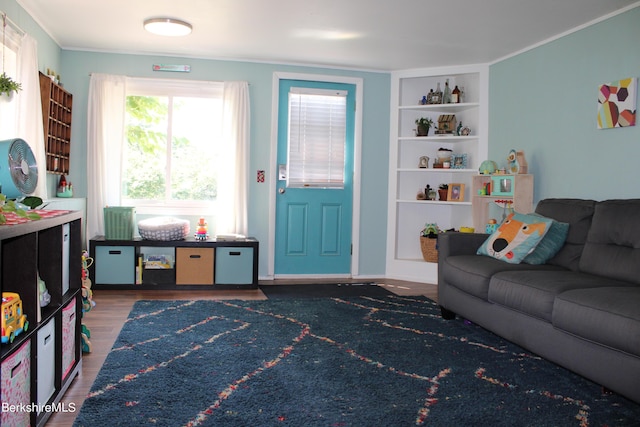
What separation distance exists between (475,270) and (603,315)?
42.6 inches

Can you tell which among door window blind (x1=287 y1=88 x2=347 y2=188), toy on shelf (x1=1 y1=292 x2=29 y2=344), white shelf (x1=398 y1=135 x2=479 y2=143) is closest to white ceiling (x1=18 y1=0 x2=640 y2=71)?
door window blind (x1=287 y1=88 x2=347 y2=188)

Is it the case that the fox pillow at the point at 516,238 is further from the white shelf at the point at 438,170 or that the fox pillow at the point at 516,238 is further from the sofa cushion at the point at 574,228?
the white shelf at the point at 438,170

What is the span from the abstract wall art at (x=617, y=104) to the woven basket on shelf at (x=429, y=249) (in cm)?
209

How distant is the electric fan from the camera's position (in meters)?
2.26

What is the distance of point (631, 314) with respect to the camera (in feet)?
7.25

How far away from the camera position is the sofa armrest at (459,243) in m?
3.86

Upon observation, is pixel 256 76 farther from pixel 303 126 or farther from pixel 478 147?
pixel 478 147

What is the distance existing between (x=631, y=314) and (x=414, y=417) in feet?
3.30

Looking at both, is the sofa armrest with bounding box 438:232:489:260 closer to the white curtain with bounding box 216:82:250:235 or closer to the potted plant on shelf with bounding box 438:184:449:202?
the potted plant on shelf with bounding box 438:184:449:202

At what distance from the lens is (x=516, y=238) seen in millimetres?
3562

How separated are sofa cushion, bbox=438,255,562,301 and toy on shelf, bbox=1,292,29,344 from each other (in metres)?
2.49

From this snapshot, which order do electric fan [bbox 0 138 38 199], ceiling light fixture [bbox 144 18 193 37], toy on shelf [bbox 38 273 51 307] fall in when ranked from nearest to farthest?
toy on shelf [bbox 38 273 51 307]
electric fan [bbox 0 138 38 199]
ceiling light fixture [bbox 144 18 193 37]

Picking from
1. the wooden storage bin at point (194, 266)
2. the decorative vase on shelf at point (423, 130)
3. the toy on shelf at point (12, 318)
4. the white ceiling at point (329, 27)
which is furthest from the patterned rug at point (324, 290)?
the toy on shelf at point (12, 318)

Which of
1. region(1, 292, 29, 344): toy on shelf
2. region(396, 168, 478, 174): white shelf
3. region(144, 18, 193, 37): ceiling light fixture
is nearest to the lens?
region(1, 292, 29, 344): toy on shelf
